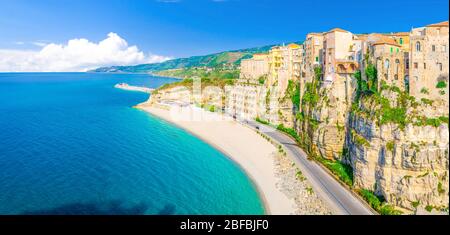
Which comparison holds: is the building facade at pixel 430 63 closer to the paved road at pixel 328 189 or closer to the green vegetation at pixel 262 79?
the paved road at pixel 328 189

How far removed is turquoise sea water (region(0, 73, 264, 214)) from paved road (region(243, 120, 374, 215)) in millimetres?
6956

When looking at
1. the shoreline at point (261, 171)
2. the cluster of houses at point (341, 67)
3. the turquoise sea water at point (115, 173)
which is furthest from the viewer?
the turquoise sea water at point (115, 173)

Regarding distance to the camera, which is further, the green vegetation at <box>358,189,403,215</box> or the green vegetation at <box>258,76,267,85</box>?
the green vegetation at <box>258,76,267,85</box>

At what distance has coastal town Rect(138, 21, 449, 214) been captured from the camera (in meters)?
26.1

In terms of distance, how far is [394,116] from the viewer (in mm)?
28031

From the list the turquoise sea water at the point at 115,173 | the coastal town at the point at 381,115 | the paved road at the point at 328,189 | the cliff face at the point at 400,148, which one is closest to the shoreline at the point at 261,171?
the turquoise sea water at the point at 115,173

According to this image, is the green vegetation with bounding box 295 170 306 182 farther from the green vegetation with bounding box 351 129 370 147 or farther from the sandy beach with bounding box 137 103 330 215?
the green vegetation with bounding box 351 129 370 147

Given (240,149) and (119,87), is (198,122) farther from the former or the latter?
(119,87)

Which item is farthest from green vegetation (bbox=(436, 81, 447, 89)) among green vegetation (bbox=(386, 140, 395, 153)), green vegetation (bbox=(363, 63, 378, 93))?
green vegetation (bbox=(386, 140, 395, 153))

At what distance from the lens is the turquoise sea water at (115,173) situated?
3164 centimetres

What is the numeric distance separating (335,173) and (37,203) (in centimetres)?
3288

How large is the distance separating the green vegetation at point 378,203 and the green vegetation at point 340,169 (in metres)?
2.45

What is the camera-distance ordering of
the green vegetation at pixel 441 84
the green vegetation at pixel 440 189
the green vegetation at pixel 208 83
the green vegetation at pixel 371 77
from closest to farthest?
the green vegetation at pixel 440 189 < the green vegetation at pixel 441 84 < the green vegetation at pixel 371 77 < the green vegetation at pixel 208 83
